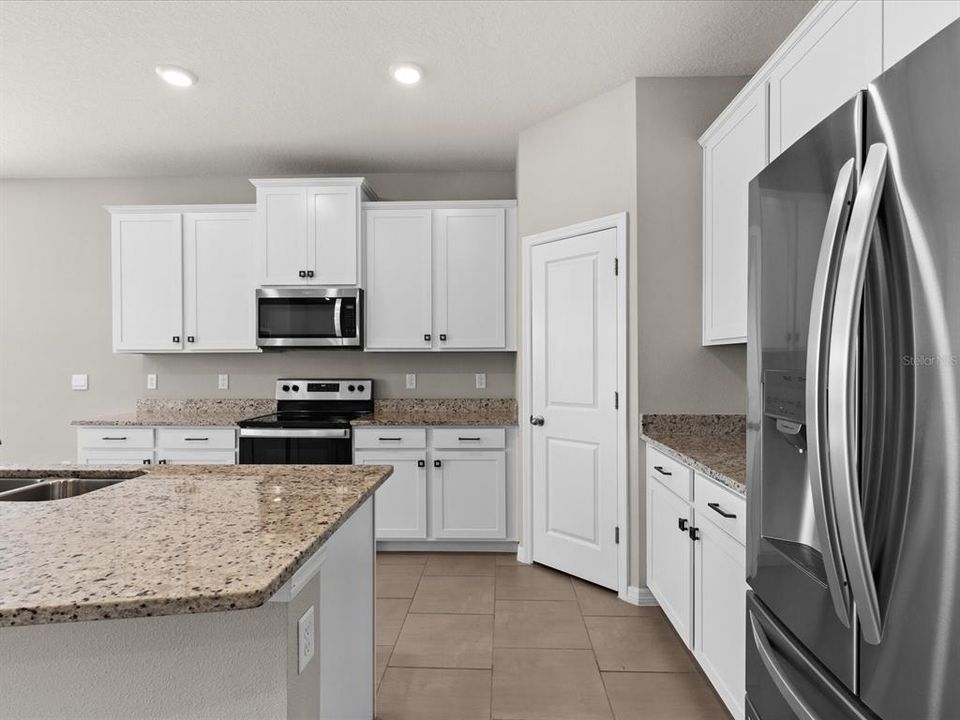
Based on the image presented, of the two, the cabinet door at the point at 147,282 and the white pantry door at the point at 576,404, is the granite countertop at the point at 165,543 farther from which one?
the cabinet door at the point at 147,282

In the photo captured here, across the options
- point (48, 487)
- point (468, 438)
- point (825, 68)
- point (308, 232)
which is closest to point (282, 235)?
point (308, 232)

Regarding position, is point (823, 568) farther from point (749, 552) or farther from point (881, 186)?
point (881, 186)

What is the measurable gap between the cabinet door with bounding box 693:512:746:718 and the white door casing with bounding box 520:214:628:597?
928 mm

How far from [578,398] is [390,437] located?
4.30 feet

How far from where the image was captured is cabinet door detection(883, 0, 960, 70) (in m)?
1.11

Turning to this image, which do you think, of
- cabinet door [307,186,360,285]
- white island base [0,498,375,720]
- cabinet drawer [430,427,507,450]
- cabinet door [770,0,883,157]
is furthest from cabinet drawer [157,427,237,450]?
cabinet door [770,0,883,157]

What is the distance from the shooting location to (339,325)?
3.89 metres

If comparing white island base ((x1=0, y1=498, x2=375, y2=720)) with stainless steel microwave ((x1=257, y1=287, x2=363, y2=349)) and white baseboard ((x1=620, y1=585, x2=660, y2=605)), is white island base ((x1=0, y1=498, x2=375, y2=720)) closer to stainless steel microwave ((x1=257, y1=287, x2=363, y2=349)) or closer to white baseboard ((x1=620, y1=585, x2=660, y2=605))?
white baseboard ((x1=620, y1=585, x2=660, y2=605))

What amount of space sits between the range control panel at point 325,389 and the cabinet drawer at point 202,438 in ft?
1.79

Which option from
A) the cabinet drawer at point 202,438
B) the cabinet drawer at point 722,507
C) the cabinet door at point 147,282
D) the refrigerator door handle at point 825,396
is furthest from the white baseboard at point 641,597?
the cabinet door at point 147,282

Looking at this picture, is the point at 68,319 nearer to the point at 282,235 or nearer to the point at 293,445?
the point at 282,235

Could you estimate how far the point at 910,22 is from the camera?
1229 millimetres

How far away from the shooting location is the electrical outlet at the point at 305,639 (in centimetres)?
109

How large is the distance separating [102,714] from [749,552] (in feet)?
4.59
